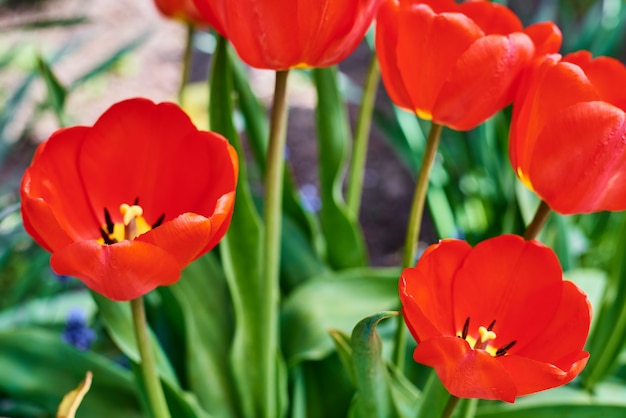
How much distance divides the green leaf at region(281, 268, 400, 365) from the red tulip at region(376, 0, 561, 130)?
0.29 meters

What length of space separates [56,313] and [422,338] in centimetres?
85

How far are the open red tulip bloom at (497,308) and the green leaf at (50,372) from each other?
0.37 meters

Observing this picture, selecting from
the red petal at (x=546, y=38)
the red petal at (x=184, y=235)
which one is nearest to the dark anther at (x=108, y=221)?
the red petal at (x=184, y=235)

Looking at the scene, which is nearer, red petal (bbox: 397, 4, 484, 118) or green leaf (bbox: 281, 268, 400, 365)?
red petal (bbox: 397, 4, 484, 118)

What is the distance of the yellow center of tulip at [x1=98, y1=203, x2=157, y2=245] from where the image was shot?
54cm

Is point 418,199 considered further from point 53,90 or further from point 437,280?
point 53,90

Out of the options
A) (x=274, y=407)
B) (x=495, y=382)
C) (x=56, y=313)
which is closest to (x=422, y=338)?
(x=495, y=382)

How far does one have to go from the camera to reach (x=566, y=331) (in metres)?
0.47

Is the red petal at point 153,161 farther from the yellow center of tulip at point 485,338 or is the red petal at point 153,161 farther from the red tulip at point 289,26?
the yellow center of tulip at point 485,338

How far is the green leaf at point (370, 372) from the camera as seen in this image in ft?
1.55

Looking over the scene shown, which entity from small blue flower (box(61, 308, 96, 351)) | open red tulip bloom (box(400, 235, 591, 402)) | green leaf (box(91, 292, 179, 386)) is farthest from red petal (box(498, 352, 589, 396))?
small blue flower (box(61, 308, 96, 351))

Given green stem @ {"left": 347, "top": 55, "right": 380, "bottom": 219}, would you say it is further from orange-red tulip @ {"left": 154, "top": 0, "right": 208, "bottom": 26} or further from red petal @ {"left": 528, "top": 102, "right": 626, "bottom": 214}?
red petal @ {"left": 528, "top": 102, "right": 626, "bottom": 214}

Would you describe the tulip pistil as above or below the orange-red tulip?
below

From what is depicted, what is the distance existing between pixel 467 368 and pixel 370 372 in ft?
0.41
